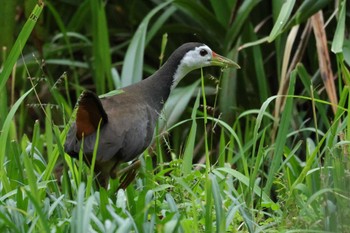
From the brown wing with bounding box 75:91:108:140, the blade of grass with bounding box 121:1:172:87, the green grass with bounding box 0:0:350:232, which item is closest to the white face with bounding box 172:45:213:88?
the green grass with bounding box 0:0:350:232

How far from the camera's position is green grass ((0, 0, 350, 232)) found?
266 cm

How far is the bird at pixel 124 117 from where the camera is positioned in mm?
3133

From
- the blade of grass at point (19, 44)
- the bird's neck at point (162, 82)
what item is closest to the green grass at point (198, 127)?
the blade of grass at point (19, 44)

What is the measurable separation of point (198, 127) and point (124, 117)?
4.83 feet

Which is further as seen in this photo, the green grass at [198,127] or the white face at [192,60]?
the white face at [192,60]

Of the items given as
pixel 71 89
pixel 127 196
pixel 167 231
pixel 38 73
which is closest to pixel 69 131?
pixel 127 196

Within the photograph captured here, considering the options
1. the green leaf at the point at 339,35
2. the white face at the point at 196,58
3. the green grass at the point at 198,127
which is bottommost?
the green grass at the point at 198,127

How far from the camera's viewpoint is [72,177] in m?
3.20

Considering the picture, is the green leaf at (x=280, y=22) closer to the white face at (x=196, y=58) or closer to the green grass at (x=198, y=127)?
the green grass at (x=198, y=127)

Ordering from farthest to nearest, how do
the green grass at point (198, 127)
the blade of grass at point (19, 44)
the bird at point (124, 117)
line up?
the bird at point (124, 117) < the blade of grass at point (19, 44) < the green grass at point (198, 127)

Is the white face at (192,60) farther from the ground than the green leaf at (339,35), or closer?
closer

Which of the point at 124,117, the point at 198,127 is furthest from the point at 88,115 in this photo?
the point at 198,127

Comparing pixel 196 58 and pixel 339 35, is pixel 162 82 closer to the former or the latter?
pixel 196 58

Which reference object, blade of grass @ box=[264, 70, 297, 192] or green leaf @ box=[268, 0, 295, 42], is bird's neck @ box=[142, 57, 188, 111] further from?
blade of grass @ box=[264, 70, 297, 192]
